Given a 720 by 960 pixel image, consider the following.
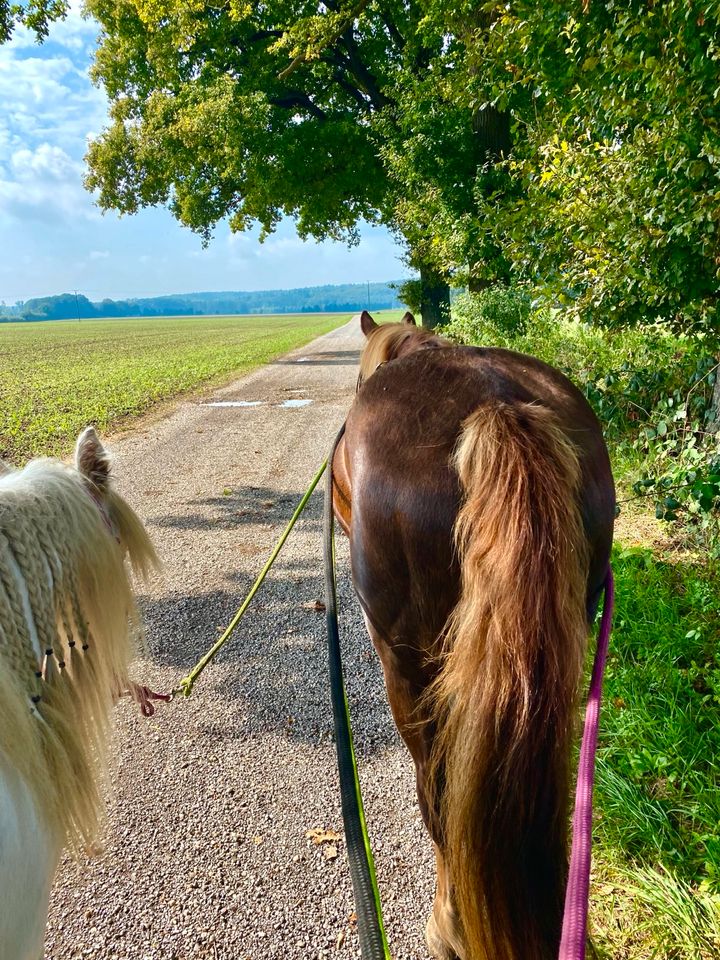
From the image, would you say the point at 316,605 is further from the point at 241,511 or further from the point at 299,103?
the point at 299,103

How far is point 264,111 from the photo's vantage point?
1639 cm

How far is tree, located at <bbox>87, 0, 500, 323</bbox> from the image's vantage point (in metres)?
14.8

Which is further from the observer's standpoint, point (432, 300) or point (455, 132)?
point (432, 300)

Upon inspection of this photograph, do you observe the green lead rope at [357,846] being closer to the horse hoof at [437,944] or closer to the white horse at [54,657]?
the horse hoof at [437,944]

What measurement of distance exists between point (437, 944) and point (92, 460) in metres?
1.89

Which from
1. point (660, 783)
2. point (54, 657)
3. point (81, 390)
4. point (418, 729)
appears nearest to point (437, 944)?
point (418, 729)

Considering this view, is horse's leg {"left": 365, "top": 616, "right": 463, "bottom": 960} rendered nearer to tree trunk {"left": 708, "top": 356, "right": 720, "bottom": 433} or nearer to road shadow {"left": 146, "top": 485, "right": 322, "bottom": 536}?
tree trunk {"left": 708, "top": 356, "right": 720, "bottom": 433}

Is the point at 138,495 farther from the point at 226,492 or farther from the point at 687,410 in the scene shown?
the point at 687,410

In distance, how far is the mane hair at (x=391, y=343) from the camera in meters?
2.15

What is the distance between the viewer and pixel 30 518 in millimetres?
1436

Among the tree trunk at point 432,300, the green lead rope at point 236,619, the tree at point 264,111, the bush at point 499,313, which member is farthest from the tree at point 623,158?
the tree trunk at point 432,300

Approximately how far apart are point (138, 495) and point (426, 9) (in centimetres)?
1296

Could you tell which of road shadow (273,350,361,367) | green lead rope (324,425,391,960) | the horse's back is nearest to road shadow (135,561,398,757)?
green lead rope (324,425,391,960)

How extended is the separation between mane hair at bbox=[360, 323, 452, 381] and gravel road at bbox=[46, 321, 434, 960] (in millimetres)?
1874
